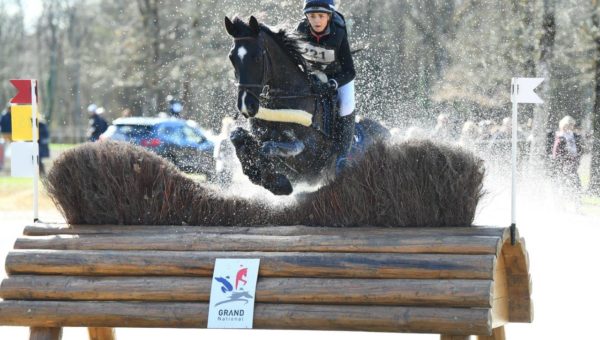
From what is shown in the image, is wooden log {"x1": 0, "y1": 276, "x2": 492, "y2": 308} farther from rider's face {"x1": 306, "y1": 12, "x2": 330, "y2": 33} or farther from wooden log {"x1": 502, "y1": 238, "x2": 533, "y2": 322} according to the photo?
rider's face {"x1": 306, "y1": 12, "x2": 330, "y2": 33}

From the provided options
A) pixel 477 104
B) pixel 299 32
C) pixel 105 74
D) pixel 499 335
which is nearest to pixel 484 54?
pixel 477 104

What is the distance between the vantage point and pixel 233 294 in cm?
539

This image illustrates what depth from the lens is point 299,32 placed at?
7.48 metres

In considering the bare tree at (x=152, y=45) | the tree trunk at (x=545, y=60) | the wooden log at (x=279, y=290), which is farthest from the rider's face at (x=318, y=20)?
the bare tree at (x=152, y=45)

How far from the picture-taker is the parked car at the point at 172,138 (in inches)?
810

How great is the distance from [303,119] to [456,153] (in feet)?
6.00

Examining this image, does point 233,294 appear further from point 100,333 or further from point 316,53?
point 316,53

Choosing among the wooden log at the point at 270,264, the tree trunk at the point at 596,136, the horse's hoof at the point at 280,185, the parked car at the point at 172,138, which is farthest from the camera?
the parked car at the point at 172,138

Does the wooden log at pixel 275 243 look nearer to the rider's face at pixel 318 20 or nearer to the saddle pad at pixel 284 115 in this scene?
the saddle pad at pixel 284 115

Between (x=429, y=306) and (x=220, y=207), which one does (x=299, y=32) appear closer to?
(x=220, y=207)

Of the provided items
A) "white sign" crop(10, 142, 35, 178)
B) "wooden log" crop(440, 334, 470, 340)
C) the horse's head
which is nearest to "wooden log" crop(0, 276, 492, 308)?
"wooden log" crop(440, 334, 470, 340)

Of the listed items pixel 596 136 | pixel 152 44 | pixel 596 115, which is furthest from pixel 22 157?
pixel 152 44

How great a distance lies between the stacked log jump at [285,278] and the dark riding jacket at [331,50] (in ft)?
6.68

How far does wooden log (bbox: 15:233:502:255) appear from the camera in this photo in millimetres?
5211
